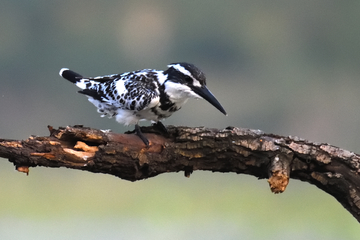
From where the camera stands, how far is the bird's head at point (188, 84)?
1.95 m

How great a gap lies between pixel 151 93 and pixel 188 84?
0.54 ft

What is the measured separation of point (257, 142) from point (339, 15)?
1.71m

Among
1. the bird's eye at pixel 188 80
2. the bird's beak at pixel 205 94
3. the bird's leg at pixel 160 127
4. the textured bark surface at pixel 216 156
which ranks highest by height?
the bird's eye at pixel 188 80

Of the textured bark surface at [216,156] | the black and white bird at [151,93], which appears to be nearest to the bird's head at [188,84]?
the black and white bird at [151,93]

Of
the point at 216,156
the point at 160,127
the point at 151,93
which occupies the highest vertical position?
the point at 151,93

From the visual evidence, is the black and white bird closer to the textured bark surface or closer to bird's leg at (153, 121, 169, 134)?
bird's leg at (153, 121, 169, 134)

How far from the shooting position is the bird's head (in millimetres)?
1949

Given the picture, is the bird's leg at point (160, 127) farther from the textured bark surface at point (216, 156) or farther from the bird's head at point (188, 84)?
the bird's head at point (188, 84)

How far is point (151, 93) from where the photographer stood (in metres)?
2.01

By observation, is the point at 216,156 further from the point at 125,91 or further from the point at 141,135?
the point at 125,91

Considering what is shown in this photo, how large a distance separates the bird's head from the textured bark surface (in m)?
0.14

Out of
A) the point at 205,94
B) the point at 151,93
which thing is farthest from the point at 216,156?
the point at 151,93

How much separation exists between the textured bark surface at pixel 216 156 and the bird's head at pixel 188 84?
14 centimetres

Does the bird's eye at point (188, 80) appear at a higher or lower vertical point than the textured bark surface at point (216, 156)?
higher
